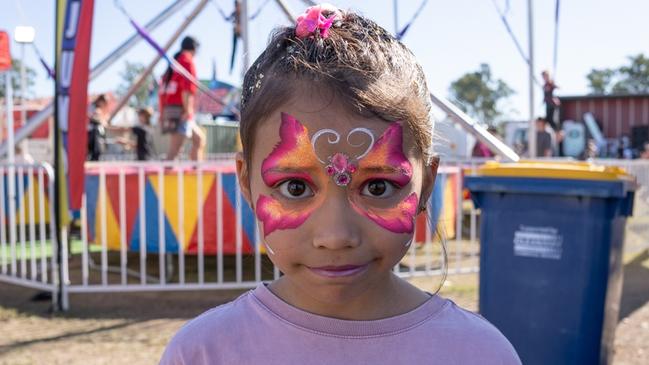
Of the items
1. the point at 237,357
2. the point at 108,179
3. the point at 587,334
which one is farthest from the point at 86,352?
the point at 237,357

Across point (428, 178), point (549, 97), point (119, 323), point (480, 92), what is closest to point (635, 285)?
point (549, 97)

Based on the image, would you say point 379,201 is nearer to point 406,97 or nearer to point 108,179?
point 406,97

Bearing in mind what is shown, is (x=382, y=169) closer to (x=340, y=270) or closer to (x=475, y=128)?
(x=340, y=270)

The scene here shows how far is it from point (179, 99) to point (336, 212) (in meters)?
6.55

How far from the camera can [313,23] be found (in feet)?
4.34

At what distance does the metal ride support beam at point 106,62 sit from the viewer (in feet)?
19.8

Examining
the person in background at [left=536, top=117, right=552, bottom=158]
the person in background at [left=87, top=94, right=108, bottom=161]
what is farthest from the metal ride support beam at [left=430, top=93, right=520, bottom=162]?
the person in background at [left=536, top=117, right=552, bottom=158]

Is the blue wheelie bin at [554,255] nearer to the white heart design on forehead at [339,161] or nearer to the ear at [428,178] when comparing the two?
the ear at [428,178]

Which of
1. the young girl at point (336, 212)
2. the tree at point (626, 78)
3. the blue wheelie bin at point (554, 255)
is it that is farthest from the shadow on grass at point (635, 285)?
the tree at point (626, 78)

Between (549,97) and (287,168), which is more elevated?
(549,97)

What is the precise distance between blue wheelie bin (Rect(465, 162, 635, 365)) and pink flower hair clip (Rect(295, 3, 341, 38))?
2387 millimetres

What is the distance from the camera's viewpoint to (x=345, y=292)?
49.4 inches

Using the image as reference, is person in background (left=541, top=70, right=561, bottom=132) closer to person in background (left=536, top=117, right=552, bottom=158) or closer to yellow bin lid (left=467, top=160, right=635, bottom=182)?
person in background (left=536, top=117, right=552, bottom=158)

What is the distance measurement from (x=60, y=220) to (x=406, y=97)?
4.45 m
